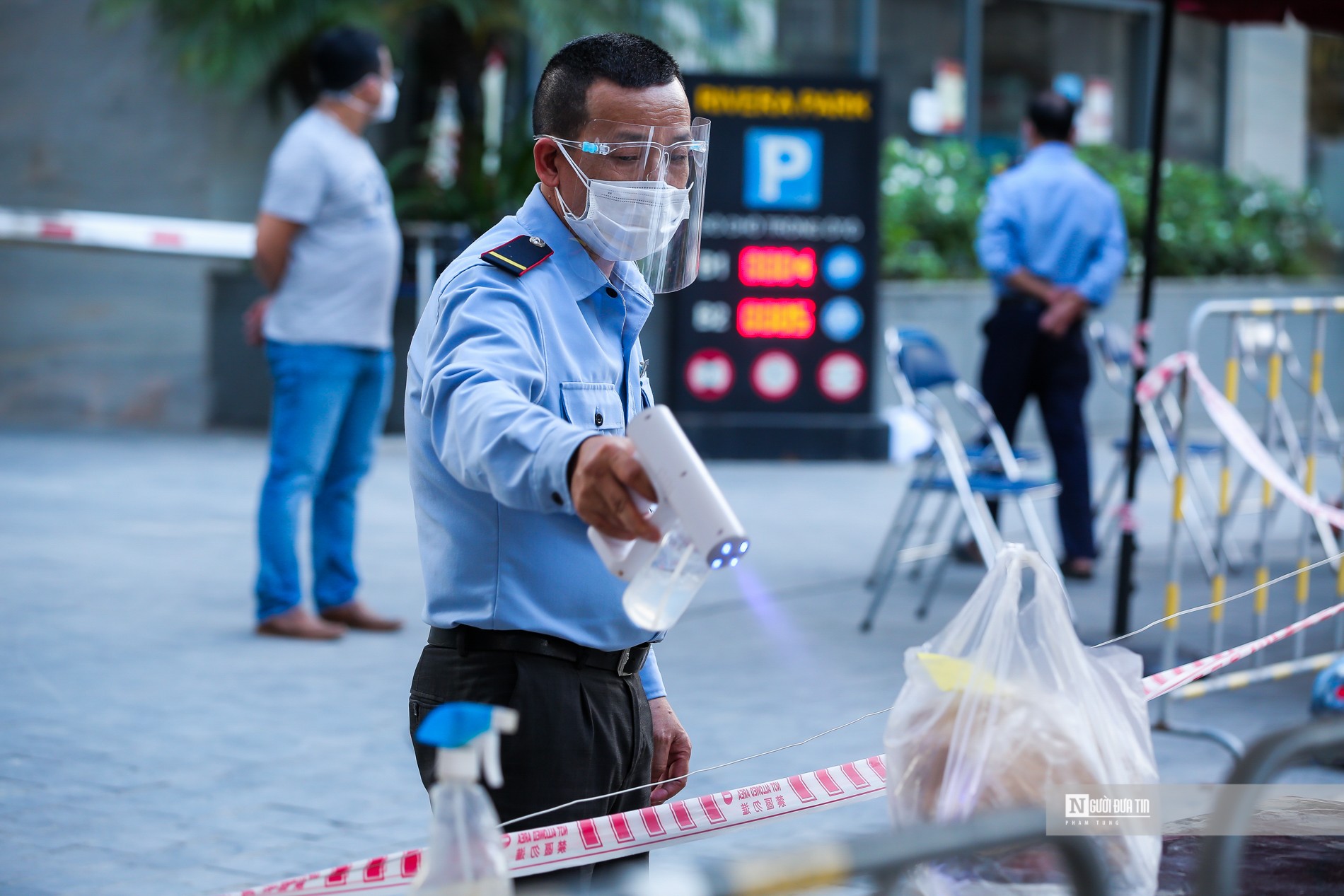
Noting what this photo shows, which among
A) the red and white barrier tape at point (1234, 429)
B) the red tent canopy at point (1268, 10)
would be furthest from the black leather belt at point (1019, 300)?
the red and white barrier tape at point (1234, 429)

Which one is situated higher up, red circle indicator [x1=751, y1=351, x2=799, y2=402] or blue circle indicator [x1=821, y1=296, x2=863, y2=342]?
blue circle indicator [x1=821, y1=296, x2=863, y2=342]

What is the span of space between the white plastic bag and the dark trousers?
209 inches

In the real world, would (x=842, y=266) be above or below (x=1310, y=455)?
above

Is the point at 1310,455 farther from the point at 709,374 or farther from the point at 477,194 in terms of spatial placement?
the point at 477,194

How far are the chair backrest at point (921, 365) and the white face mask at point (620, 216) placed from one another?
4.65 metres

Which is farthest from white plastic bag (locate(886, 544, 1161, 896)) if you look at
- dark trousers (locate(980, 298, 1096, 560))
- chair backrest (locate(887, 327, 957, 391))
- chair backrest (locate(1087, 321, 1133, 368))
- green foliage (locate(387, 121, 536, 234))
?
green foliage (locate(387, 121, 536, 234))

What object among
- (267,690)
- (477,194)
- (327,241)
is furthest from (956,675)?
(477,194)

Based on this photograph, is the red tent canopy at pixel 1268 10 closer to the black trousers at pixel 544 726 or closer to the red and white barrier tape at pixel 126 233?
the black trousers at pixel 544 726

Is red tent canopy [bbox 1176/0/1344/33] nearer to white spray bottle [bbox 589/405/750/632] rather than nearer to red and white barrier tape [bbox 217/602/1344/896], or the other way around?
red and white barrier tape [bbox 217/602/1344/896]

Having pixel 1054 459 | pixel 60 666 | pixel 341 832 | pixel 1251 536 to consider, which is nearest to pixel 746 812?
pixel 341 832

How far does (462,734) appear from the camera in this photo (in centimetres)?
160

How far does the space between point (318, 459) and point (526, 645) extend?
3.72 metres

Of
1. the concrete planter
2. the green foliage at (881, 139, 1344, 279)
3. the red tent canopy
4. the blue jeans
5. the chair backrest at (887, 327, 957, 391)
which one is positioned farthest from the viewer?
the green foliage at (881, 139, 1344, 279)

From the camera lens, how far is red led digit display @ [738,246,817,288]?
10.3m
